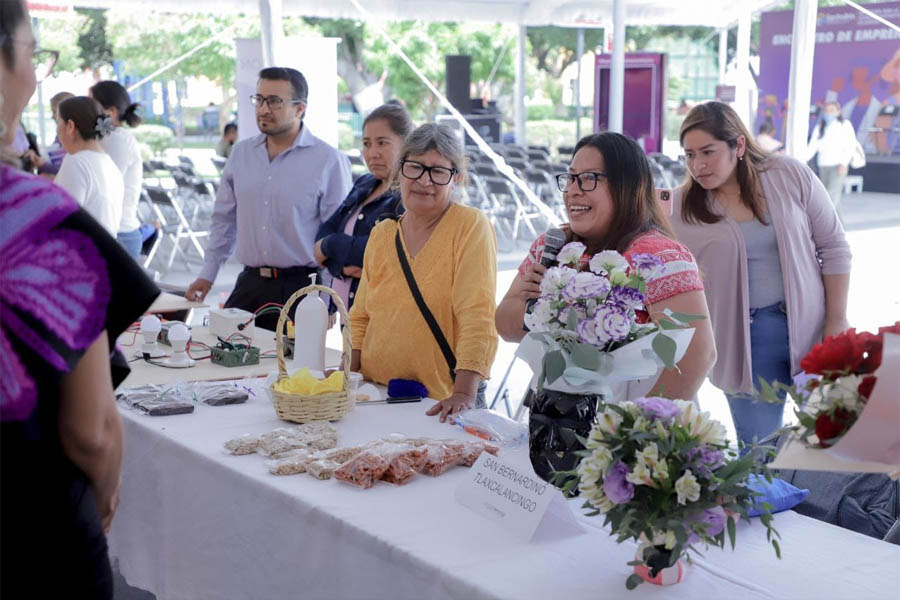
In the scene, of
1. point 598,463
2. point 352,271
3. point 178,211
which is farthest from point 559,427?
point 178,211

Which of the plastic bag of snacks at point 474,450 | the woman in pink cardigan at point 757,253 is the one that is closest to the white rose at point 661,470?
the plastic bag of snacks at point 474,450

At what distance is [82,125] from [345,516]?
3387mm

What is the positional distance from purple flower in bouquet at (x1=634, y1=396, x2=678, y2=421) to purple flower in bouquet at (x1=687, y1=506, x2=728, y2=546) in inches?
5.7

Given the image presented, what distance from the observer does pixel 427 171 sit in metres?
2.83

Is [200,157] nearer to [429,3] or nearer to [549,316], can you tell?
[429,3]

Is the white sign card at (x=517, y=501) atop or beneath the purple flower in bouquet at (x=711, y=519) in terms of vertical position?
beneath

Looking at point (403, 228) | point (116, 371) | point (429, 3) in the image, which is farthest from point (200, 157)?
point (116, 371)

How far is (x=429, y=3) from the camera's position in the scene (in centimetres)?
1168

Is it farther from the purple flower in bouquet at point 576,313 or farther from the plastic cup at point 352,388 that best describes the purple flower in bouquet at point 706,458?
the plastic cup at point 352,388

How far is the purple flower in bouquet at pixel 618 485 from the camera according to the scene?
4.82 feet

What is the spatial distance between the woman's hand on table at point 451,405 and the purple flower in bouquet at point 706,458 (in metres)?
1.11

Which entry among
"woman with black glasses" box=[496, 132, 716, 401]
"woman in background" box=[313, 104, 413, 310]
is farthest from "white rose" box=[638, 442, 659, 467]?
"woman in background" box=[313, 104, 413, 310]

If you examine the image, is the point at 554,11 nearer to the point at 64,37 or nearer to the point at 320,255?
the point at 320,255

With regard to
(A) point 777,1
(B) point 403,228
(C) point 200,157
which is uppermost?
(A) point 777,1
